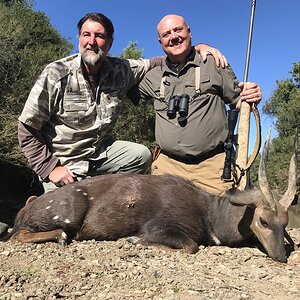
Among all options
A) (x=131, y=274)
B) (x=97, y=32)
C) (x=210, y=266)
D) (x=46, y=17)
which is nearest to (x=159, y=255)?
(x=210, y=266)

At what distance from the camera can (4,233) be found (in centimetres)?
586

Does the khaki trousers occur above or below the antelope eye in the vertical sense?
above

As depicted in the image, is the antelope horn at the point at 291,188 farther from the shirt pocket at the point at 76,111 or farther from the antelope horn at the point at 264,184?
the shirt pocket at the point at 76,111

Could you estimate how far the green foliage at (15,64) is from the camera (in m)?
12.7

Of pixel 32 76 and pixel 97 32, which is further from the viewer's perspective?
pixel 32 76

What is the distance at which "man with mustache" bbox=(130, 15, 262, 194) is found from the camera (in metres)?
5.87

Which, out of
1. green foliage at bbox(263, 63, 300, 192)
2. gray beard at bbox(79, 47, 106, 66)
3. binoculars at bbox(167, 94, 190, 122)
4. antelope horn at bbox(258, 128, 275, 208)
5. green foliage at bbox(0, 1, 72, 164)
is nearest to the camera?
antelope horn at bbox(258, 128, 275, 208)

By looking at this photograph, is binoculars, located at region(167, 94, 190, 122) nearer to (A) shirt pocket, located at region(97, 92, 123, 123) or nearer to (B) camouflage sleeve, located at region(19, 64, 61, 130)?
(A) shirt pocket, located at region(97, 92, 123, 123)

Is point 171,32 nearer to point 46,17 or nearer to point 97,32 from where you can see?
point 97,32

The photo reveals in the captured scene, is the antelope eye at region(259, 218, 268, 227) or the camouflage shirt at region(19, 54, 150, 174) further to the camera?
the camouflage shirt at region(19, 54, 150, 174)

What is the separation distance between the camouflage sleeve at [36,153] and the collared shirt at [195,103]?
1.54 meters

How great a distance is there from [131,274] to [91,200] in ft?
5.63

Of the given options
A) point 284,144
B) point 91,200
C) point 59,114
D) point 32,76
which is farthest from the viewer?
point 284,144

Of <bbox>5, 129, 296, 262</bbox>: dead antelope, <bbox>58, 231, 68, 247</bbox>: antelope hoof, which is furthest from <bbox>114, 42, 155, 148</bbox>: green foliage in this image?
<bbox>58, 231, 68, 247</bbox>: antelope hoof
